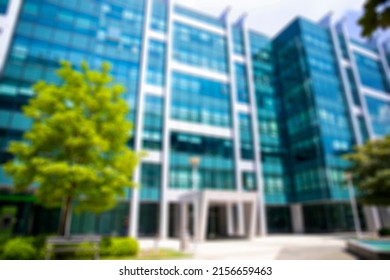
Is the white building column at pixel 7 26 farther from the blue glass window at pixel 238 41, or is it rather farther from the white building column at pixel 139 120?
the blue glass window at pixel 238 41

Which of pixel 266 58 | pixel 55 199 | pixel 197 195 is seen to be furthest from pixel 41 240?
pixel 266 58

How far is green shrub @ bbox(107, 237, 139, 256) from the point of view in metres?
11.0

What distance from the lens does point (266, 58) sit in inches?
1495

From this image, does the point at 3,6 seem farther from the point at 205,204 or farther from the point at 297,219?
the point at 297,219

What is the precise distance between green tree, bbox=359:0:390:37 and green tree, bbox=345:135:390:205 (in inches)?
930

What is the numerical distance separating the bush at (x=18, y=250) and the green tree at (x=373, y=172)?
25.4 metres

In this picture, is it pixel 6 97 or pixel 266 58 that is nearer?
pixel 6 97

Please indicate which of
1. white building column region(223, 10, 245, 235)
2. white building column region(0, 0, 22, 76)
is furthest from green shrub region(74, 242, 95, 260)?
white building column region(0, 0, 22, 76)

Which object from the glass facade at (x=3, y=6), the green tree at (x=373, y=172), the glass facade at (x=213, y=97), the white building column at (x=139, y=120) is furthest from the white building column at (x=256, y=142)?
the glass facade at (x=3, y=6)

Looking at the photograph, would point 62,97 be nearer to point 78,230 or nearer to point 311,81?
point 78,230

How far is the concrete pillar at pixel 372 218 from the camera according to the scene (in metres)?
29.9

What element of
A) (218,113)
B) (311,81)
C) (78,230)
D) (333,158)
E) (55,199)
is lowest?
(78,230)

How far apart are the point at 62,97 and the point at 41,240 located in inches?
262

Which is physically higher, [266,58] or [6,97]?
[266,58]
